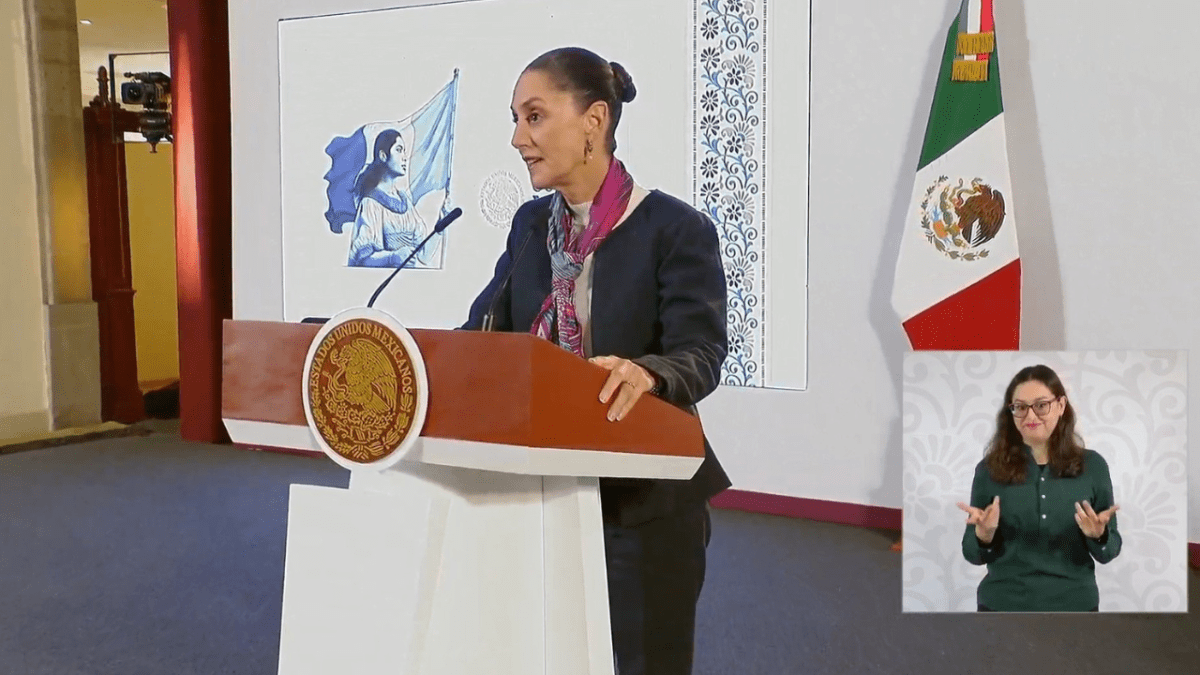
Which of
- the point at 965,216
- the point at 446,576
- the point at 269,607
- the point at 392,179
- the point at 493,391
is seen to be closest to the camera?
the point at 493,391

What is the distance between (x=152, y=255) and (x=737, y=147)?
5.51m

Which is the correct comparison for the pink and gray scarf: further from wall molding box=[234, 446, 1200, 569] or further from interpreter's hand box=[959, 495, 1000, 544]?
wall molding box=[234, 446, 1200, 569]

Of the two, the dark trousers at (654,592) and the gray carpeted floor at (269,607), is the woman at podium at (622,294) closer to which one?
the dark trousers at (654,592)

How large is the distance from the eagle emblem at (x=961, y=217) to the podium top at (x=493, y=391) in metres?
2.51

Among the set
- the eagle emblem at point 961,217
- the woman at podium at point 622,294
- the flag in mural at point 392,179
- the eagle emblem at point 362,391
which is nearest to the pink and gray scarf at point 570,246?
the woman at podium at point 622,294

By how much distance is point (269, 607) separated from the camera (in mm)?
3238

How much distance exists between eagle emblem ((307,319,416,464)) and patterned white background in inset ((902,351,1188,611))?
1.50 meters

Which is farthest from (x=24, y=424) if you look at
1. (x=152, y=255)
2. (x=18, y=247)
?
(x=152, y=255)

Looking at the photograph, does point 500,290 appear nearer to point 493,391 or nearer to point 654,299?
point 654,299

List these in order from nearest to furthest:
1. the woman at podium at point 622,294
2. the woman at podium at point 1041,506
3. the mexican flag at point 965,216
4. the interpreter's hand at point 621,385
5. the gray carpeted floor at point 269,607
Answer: the interpreter's hand at point 621,385, the woman at podium at point 622,294, the woman at podium at point 1041,506, the gray carpeted floor at point 269,607, the mexican flag at point 965,216

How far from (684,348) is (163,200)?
7.63 metres

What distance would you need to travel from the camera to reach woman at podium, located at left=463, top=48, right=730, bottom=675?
131 cm

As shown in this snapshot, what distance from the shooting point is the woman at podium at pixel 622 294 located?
4.29 feet

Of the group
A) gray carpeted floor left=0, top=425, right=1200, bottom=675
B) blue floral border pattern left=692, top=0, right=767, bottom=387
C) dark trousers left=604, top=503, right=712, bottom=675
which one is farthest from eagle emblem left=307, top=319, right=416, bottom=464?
blue floral border pattern left=692, top=0, right=767, bottom=387
